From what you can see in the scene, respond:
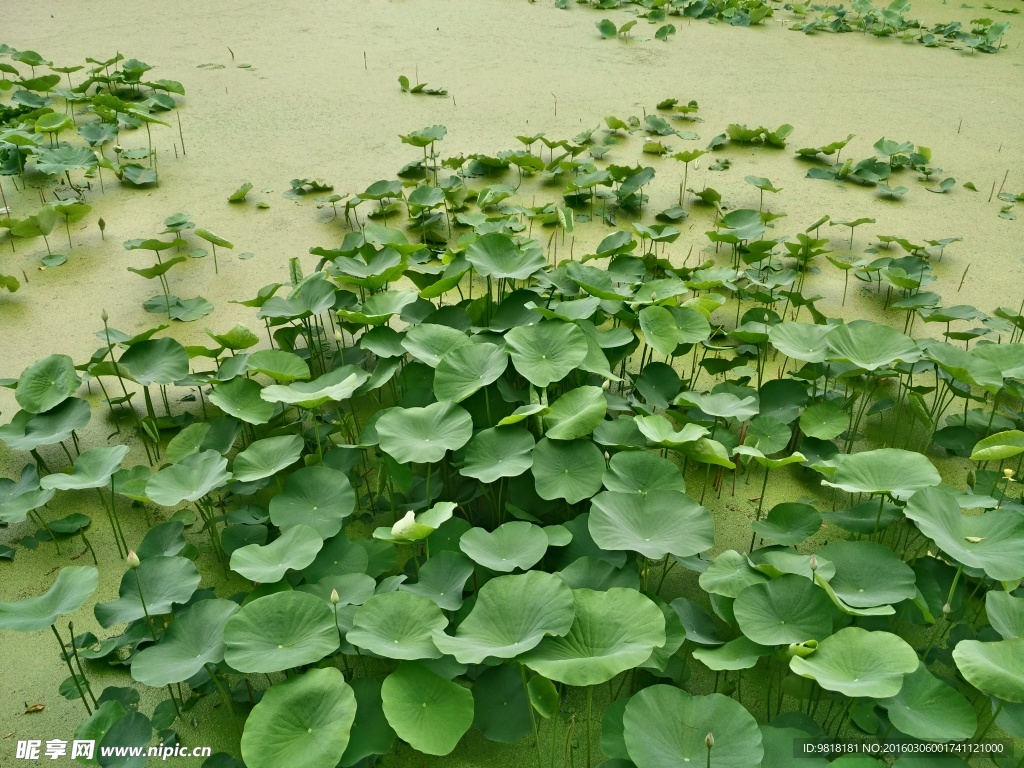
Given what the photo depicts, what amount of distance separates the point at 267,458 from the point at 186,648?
48 cm

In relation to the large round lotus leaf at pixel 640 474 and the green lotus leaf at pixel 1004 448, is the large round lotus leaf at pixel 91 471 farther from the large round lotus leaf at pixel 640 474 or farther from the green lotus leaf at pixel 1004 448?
the green lotus leaf at pixel 1004 448

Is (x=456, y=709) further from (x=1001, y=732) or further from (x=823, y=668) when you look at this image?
(x=1001, y=732)

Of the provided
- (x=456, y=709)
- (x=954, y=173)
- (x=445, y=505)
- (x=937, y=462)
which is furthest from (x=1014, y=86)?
(x=456, y=709)

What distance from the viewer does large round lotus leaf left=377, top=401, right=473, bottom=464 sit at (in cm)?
164

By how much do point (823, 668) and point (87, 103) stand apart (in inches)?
159

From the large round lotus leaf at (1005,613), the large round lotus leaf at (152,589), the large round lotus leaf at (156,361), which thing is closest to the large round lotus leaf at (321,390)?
the large round lotus leaf at (156,361)

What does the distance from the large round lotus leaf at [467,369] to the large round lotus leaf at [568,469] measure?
204mm

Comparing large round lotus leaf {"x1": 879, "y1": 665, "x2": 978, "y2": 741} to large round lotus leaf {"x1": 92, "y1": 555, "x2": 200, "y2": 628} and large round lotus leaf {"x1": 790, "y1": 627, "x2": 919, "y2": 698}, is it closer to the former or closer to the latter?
large round lotus leaf {"x1": 790, "y1": 627, "x2": 919, "y2": 698}

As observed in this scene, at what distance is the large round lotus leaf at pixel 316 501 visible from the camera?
5.36ft

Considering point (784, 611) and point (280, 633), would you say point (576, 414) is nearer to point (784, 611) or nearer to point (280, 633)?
point (784, 611)

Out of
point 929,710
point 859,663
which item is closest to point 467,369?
point 859,663

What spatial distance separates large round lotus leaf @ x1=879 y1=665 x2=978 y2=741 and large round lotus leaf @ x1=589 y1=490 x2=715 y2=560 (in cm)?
38

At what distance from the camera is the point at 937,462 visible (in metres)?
2.04

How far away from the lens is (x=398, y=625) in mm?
1354
